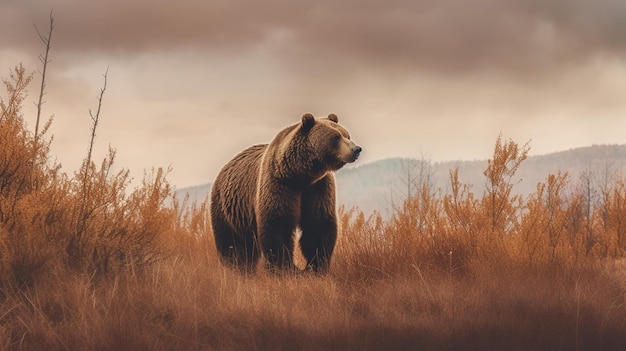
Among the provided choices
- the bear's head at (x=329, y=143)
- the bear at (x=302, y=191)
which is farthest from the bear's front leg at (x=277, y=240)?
the bear's head at (x=329, y=143)

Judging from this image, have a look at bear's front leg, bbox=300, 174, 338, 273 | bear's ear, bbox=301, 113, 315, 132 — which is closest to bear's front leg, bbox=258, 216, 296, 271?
bear's front leg, bbox=300, 174, 338, 273

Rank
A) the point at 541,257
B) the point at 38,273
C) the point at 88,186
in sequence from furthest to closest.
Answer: the point at 541,257 < the point at 88,186 < the point at 38,273

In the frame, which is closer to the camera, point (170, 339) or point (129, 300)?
point (170, 339)

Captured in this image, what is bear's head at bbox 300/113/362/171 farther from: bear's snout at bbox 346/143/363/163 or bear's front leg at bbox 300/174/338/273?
bear's front leg at bbox 300/174/338/273

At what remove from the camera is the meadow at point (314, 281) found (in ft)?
17.8

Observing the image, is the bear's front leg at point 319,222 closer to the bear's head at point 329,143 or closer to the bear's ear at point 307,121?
the bear's head at point 329,143

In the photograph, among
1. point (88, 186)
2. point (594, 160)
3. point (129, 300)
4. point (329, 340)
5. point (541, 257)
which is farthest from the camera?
point (594, 160)

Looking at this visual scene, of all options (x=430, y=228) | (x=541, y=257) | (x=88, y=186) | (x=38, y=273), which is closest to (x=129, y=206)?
(x=88, y=186)

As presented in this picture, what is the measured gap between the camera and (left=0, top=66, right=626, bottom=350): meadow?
543cm

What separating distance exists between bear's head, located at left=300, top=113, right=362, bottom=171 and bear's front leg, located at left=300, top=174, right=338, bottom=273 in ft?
1.26

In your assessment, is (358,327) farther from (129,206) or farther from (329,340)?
(129,206)

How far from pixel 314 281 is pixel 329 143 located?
1435 millimetres

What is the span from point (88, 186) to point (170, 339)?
236 cm

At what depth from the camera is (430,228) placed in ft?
27.7
